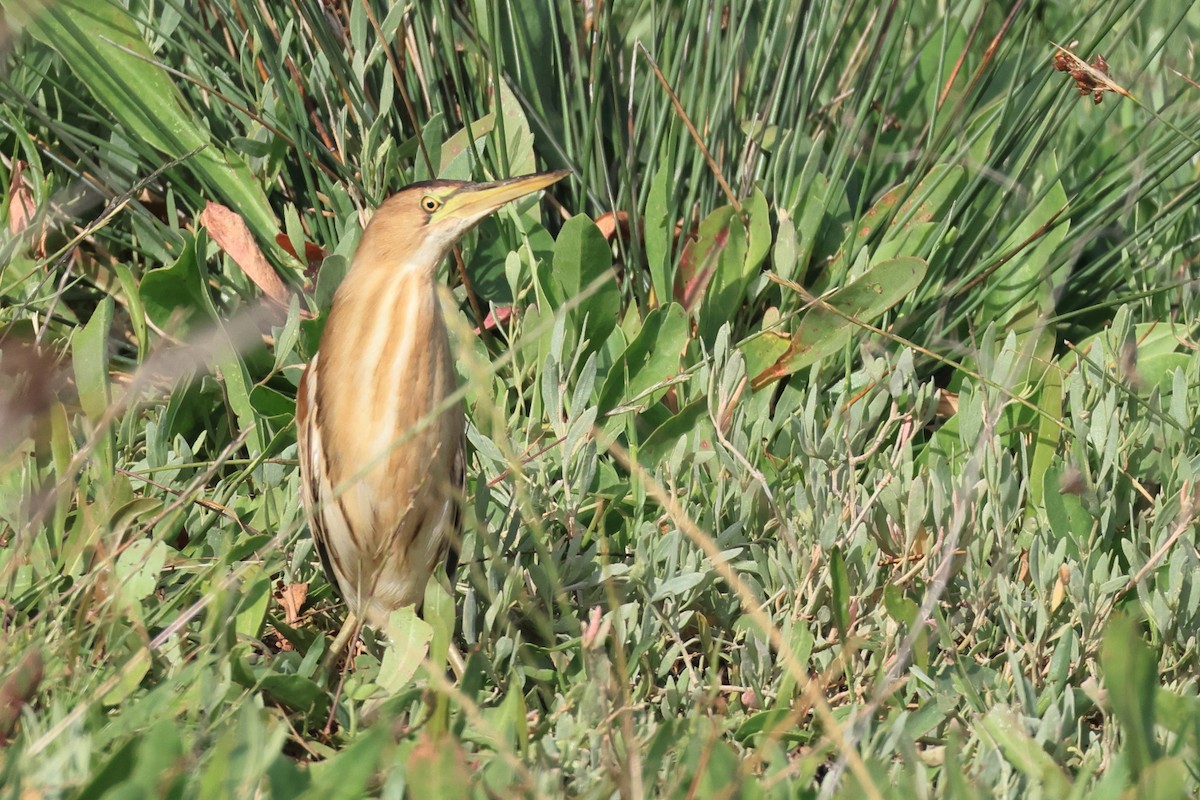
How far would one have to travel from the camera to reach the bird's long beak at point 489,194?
2.39 m

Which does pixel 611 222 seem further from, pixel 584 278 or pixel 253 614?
pixel 253 614

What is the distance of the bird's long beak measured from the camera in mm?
2387

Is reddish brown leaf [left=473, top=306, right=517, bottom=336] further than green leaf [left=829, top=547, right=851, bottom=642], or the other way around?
reddish brown leaf [left=473, top=306, right=517, bottom=336]

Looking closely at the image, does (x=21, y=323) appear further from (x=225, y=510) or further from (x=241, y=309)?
(x=225, y=510)

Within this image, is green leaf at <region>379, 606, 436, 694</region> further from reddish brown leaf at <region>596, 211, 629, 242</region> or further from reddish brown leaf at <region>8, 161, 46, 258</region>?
reddish brown leaf at <region>8, 161, 46, 258</region>

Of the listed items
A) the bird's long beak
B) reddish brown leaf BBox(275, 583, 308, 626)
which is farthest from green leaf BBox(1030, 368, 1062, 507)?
reddish brown leaf BBox(275, 583, 308, 626)

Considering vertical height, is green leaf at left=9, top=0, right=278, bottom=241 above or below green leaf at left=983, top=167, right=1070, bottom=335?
above

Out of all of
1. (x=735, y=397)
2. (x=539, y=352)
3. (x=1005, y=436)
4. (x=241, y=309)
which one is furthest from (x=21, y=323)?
(x=1005, y=436)

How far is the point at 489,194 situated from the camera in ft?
7.87

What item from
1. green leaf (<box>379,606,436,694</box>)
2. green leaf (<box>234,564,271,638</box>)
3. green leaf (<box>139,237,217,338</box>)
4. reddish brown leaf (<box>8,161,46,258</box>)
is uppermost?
reddish brown leaf (<box>8,161,46,258</box>)

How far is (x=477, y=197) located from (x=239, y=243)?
77cm

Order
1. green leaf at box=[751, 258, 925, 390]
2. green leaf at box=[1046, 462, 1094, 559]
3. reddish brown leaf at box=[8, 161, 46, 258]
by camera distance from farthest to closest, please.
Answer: reddish brown leaf at box=[8, 161, 46, 258] < green leaf at box=[751, 258, 925, 390] < green leaf at box=[1046, 462, 1094, 559]

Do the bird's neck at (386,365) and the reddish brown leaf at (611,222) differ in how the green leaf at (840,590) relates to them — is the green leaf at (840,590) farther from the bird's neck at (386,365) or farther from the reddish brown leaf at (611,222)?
the reddish brown leaf at (611,222)

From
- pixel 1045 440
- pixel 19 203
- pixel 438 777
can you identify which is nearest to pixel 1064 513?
pixel 1045 440
